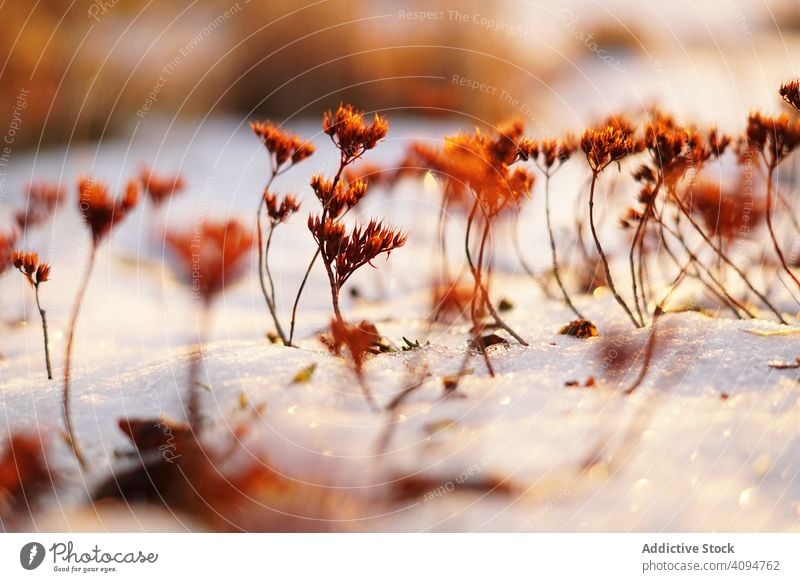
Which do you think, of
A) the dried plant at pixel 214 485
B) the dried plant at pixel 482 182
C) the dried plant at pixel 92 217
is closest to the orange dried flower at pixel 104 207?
the dried plant at pixel 92 217

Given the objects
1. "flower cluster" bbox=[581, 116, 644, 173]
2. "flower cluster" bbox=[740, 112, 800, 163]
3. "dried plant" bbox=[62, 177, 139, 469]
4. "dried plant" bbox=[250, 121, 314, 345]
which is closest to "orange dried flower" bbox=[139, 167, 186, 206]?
"dried plant" bbox=[62, 177, 139, 469]

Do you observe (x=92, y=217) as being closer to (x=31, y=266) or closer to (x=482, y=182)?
(x=31, y=266)

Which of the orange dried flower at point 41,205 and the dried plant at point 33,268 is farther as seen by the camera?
the orange dried flower at point 41,205

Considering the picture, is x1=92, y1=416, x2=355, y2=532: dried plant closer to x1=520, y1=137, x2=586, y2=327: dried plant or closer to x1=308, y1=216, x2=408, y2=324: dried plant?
x1=308, y1=216, x2=408, y2=324: dried plant

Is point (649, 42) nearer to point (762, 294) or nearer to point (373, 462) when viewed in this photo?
point (762, 294)
